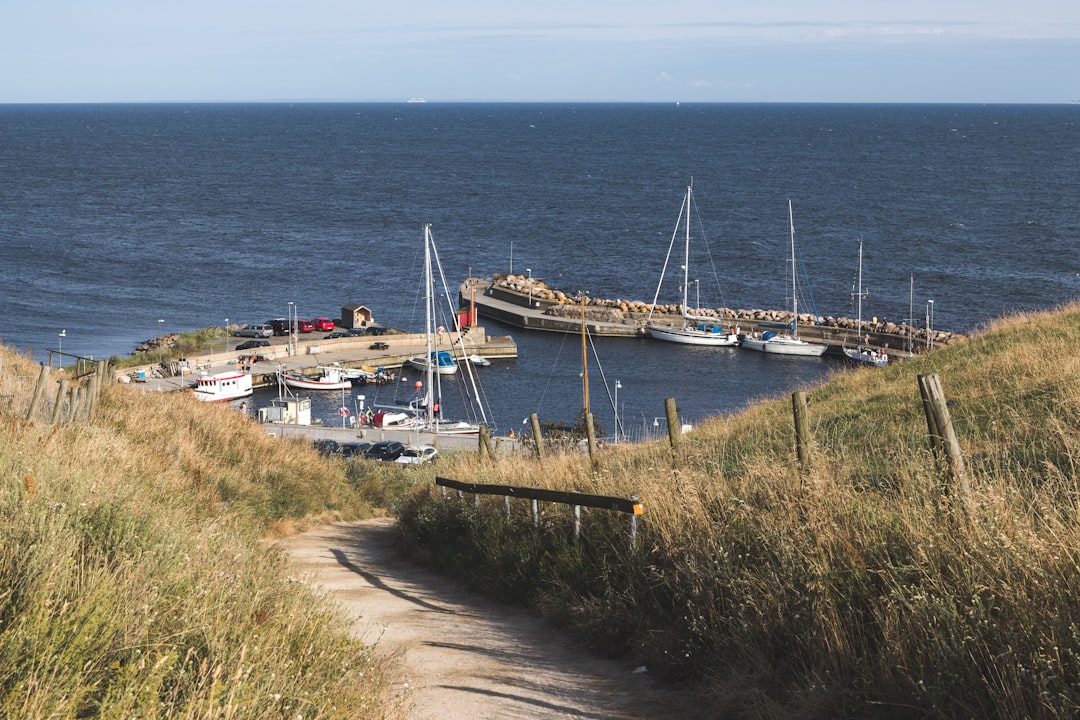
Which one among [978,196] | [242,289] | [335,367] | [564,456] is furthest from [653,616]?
[978,196]

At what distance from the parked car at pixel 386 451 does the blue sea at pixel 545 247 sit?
9.39 meters

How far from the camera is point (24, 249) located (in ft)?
297

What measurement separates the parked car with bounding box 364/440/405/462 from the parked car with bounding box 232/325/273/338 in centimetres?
2644

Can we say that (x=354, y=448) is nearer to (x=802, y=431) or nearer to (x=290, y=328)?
(x=290, y=328)

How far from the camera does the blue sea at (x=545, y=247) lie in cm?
6059

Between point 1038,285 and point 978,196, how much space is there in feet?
197

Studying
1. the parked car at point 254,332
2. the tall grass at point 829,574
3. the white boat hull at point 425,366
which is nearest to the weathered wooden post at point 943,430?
the tall grass at point 829,574

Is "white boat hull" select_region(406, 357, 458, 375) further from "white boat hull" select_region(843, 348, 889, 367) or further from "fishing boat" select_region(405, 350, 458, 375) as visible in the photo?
"white boat hull" select_region(843, 348, 889, 367)

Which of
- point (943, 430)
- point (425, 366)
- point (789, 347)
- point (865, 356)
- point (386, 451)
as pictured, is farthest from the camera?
point (789, 347)

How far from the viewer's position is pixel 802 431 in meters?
8.30

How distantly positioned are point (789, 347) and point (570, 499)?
55018mm

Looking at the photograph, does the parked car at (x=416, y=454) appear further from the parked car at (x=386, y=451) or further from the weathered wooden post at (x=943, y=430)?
the weathered wooden post at (x=943, y=430)

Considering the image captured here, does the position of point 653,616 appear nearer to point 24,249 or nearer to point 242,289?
point 242,289

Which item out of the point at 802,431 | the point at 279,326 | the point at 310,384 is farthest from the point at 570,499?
the point at 279,326
